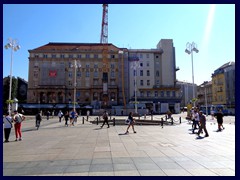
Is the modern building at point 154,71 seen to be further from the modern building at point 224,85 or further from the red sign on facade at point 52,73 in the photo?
the red sign on facade at point 52,73

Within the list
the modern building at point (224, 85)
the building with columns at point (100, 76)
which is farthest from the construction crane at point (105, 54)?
the modern building at point (224, 85)

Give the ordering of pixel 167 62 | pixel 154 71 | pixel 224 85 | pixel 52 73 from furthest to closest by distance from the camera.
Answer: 1. pixel 167 62
2. pixel 154 71
3. pixel 52 73
4. pixel 224 85

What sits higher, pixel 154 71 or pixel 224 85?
pixel 154 71

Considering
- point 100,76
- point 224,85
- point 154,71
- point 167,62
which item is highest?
point 167,62

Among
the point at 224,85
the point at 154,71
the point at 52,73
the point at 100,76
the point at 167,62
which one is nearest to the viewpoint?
the point at 224,85

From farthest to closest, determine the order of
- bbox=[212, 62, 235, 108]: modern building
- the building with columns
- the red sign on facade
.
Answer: the red sign on facade
the building with columns
bbox=[212, 62, 235, 108]: modern building

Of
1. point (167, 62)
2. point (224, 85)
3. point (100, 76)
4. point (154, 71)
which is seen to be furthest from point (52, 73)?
point (224, 85)

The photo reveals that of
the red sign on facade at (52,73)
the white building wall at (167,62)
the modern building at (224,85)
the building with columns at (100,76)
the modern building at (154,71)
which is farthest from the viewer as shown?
the white building wall at (167,62)

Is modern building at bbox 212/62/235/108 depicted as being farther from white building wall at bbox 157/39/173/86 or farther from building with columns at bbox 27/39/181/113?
white building wall at bbox 157/39/173/86

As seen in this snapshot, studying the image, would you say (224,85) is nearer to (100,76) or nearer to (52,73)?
(100,76)

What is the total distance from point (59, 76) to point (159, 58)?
1483 inches

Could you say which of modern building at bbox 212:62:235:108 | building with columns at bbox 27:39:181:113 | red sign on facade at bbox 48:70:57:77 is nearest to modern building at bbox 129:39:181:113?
building with columns at bbox 27:39:181:113

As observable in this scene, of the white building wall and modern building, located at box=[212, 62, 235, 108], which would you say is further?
the white building wall
